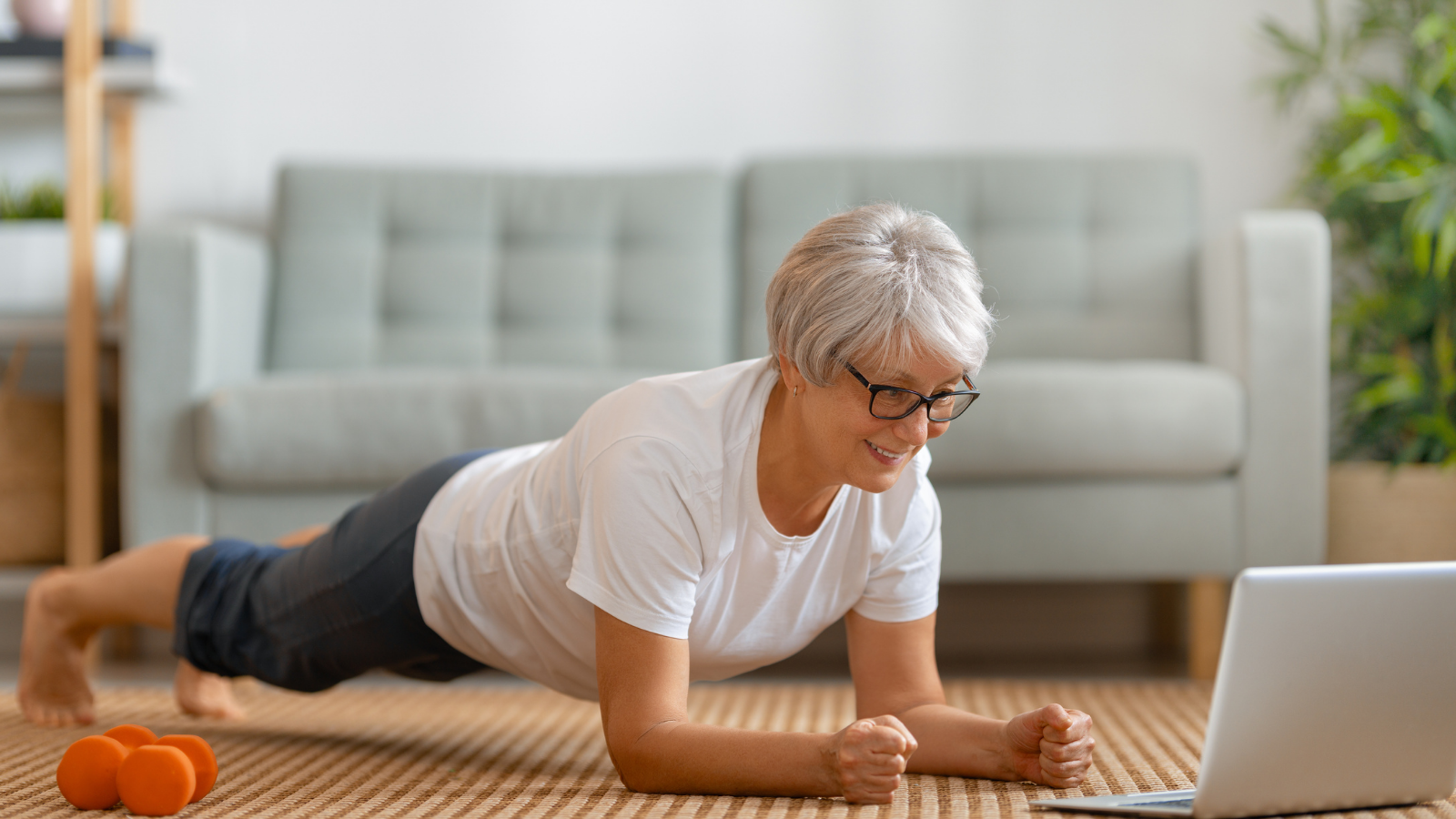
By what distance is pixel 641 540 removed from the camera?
1019 millimetres

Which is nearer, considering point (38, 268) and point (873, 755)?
point (873, 755)

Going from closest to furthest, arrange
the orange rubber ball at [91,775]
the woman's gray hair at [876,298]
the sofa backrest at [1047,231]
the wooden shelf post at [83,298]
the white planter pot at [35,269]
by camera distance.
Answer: the woman's gray hair at [876,298] < the orange rubber ball at [91,775] < the wooden shelf post at [83,298] < the white planter pot at [35,269] < the sofa backrest at [1047,231]

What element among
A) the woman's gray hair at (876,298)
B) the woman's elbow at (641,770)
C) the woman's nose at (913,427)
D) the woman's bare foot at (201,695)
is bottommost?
the woman's bare foot at (201,695)

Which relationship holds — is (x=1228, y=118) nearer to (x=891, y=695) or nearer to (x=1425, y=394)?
(x=1425, y=394)

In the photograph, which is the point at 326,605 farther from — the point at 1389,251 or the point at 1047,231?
the point at 1389,251

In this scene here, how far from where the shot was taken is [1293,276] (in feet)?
6.68

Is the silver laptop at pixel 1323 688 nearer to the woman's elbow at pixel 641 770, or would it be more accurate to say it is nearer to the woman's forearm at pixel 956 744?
the woman's forearm at pixel 956 744

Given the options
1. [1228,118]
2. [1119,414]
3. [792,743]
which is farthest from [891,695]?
[1228,118]

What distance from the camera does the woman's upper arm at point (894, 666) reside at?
1180mm

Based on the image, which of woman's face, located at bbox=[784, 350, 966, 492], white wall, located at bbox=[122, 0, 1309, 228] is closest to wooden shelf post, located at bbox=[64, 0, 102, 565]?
white wall, located at bbox=[122, 0, 1309, 228]

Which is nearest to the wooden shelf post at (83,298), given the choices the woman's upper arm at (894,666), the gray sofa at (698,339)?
the gray sofa at (698,339)

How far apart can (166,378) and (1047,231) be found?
66.9 inches

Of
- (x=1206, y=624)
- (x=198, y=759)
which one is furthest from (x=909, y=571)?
(x=1206, y=624)

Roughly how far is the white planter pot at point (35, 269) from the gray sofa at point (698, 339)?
370 mm
